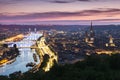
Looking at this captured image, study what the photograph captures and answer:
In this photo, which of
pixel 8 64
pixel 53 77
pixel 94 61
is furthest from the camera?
pixel 8 64

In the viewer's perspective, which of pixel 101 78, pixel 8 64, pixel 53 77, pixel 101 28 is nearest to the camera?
pixel 101 78

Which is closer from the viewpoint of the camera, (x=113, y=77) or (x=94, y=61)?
(x=113, y=77)

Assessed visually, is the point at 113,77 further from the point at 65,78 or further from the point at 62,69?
the point at 62,69

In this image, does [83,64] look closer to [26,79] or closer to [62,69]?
[62,69]

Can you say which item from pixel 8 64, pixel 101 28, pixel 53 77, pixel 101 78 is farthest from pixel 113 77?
pixel 101 28

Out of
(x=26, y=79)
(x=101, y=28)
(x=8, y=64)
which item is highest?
(x=26, y=79)

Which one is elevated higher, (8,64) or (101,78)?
(101,78)

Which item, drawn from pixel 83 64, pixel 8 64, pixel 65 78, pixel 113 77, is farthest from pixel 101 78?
pixel 8 64

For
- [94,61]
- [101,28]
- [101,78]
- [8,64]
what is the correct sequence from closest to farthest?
[101,78], [94,61], [8,64], [101,28]

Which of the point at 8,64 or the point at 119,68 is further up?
the point at 119,68
